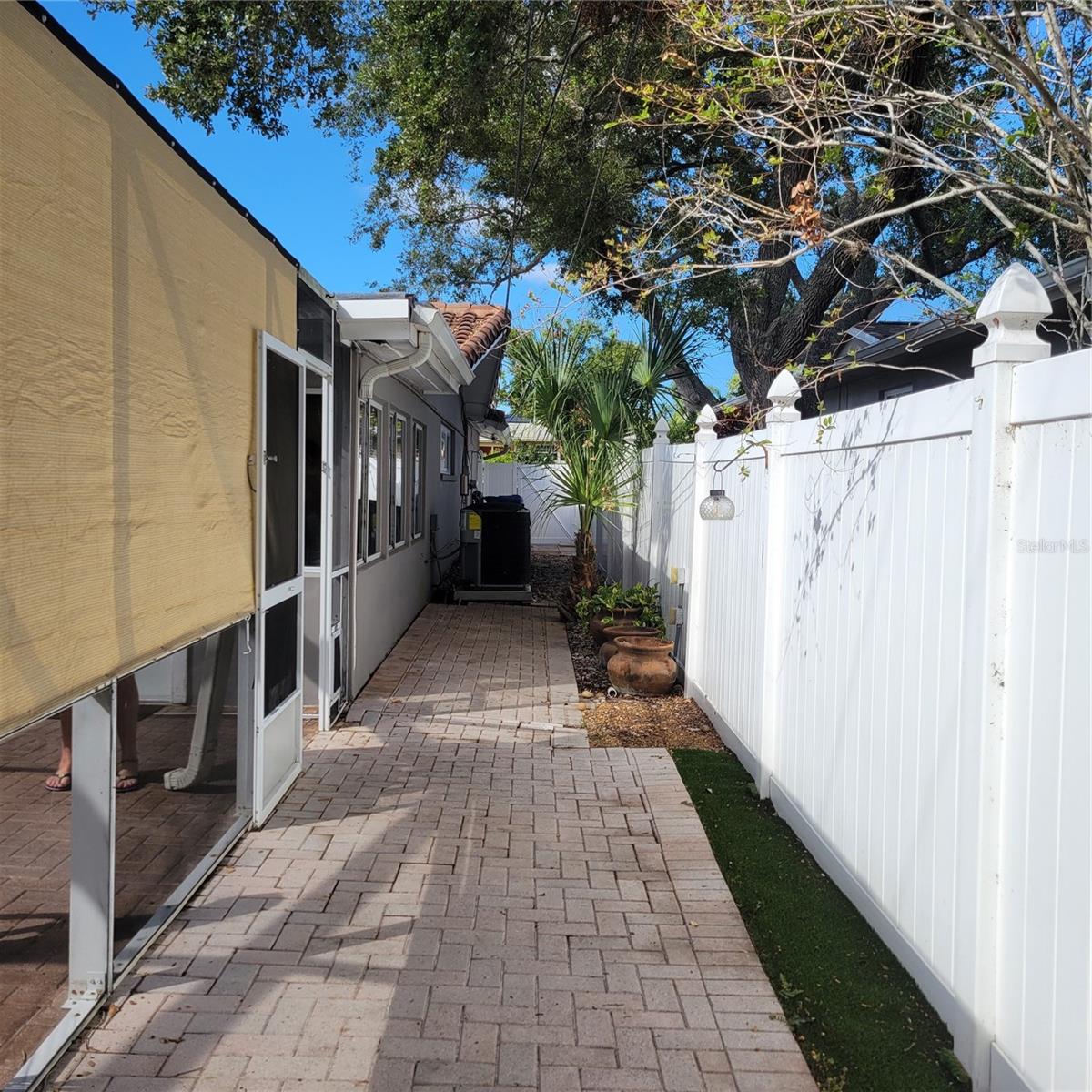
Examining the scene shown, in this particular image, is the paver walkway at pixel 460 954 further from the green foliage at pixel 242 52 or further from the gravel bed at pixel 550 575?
the gravel bed at pixel 550 575

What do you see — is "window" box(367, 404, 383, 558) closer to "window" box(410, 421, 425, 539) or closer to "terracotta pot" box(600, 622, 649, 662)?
"terracotta pot" box(600, 622, 649, 662)

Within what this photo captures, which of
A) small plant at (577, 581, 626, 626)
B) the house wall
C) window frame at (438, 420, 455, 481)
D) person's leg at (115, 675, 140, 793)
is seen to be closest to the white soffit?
the house wall

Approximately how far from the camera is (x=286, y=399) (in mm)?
4984

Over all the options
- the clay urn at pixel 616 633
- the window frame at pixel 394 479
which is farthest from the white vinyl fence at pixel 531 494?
the clay urn at pixel 616 633

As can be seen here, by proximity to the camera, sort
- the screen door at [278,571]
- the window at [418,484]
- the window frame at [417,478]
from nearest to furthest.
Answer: the screen door at [278,571] → the window frame at [417,478] → the window at [418,484]

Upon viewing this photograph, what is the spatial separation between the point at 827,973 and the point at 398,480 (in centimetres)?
734

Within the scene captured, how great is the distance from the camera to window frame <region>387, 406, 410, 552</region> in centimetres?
911

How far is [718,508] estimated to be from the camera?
585 cm

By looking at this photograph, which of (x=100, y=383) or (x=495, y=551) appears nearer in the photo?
(x=100, y=383)

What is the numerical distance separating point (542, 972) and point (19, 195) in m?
2.83

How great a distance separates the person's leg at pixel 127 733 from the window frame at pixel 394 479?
5.50m

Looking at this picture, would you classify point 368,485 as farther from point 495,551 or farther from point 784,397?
point 495,551

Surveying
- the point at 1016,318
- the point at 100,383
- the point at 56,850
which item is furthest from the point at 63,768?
the point at 1016,318

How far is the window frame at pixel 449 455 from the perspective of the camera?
14053 millimetres
